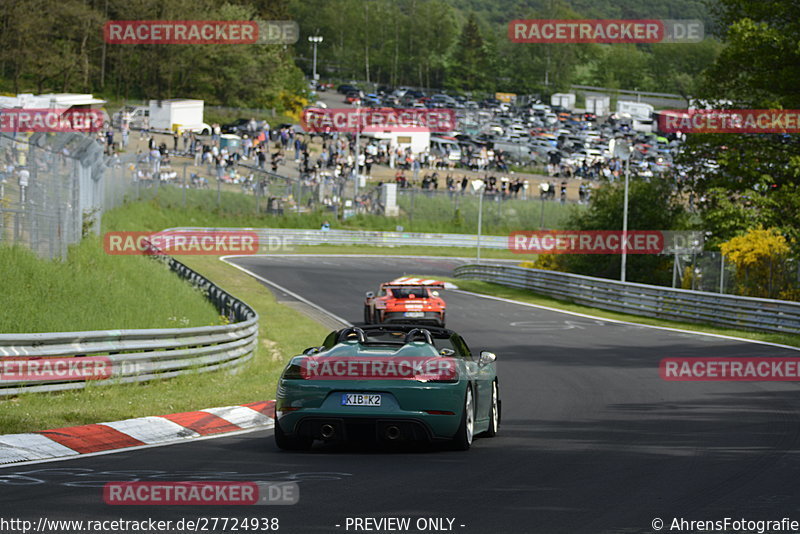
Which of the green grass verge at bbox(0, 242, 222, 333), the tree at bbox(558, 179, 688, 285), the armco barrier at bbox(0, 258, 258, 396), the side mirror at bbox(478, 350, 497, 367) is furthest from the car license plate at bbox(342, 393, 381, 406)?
the tree at bbox(558, 179, 688, 285)

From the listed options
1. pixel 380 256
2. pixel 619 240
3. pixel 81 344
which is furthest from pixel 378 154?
pixel 81 344

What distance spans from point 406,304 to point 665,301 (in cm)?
936

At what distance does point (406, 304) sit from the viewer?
2798 cm

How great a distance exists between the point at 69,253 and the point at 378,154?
57.6 metres

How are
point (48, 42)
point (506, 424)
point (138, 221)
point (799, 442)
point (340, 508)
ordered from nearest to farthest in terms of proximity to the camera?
point (340, 508)
point (799, 442)
point (506, 424)
point (138, 221)
point (48, 42)

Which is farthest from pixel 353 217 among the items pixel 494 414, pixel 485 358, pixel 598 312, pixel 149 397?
pixel 485 358

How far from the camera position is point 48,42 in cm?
9119

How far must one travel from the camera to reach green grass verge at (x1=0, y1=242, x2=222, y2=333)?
1777 centimetres

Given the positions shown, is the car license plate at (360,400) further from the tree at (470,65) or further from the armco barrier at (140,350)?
the tree at (470,65)

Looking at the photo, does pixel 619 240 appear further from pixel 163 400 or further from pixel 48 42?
pixel 48 42

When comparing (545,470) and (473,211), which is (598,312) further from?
(473,211)

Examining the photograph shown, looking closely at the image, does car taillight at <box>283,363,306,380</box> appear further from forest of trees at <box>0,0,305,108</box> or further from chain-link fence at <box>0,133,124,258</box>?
forest of trees at <box>0,0,305,108</box>

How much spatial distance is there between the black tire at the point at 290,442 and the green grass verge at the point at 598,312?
1766 cm

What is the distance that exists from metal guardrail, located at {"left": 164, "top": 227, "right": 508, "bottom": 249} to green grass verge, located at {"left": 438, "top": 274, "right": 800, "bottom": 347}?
14404mm
